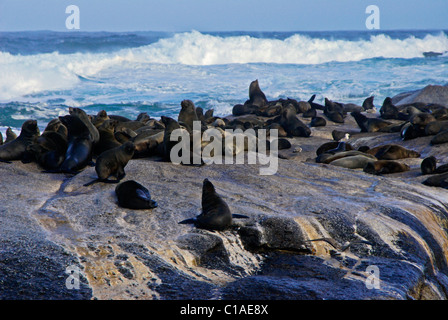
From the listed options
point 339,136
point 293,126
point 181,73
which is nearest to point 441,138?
point 339,136

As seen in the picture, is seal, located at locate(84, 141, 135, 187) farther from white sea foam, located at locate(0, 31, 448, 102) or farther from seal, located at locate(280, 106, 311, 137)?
white sea foam, located at locate(0, 31, 448, 102)

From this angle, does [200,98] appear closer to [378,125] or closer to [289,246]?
[378,125]

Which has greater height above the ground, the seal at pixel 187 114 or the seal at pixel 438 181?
the seal at pixel 187 114

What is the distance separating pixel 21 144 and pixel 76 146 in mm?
861

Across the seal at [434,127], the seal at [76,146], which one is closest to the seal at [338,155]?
the seal at [434,127]

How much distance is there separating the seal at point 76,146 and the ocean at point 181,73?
653cm

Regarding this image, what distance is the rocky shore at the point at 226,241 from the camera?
10.4 ft

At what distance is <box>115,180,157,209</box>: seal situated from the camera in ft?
14.8

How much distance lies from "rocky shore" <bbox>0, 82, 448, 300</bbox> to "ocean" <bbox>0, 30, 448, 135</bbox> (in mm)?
8705

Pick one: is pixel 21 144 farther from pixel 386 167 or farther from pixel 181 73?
pixel 181 73

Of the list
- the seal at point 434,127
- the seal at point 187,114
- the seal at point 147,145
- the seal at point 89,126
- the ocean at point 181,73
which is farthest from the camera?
the ocean at point 181,73

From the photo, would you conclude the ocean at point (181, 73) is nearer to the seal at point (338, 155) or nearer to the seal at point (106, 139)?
the seal at point (106, 139)

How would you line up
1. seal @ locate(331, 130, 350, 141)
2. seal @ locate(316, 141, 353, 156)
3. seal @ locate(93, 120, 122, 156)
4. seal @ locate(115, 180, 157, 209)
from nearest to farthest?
seal @ locate(115, 180, 157, 209), seal @ locate(93, 120, 122, 156), seal @ locate(316, 141, 353, 156), seal @ locate(331, 130, 350, 141)

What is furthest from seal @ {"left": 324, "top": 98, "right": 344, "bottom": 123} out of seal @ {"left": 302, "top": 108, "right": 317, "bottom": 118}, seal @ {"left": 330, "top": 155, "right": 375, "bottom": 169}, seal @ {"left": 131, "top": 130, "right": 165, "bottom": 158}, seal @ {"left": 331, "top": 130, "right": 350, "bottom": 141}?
seal @ {"left": 131, "top": 130, "right": 165, "bottom": 158}
